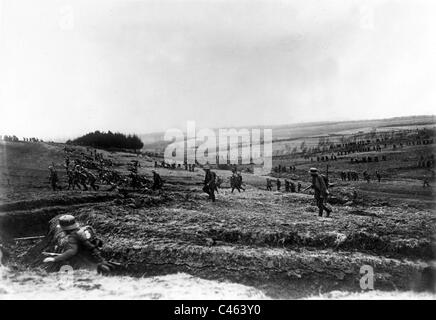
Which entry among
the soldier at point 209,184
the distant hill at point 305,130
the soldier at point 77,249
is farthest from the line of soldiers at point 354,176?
the soldier at point 77,249

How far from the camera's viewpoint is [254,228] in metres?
10.5

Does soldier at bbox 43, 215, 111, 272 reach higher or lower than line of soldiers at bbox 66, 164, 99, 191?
lower

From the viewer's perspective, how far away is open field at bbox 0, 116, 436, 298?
8859 mm

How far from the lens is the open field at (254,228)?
886cm

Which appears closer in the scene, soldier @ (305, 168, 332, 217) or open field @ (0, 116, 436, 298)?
open field @ (0, 116, 436, 298)

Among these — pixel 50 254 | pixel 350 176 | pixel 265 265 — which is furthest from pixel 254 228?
pixel 350 176

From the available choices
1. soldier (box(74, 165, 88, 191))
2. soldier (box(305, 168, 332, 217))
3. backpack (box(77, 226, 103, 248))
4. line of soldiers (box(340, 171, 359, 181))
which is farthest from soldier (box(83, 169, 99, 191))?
line of soldiers (box(340, 171, 359, 181))

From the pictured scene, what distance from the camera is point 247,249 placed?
9641 millimetres

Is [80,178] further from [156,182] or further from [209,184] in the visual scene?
[209,184]

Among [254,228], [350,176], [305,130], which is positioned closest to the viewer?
[254,228]

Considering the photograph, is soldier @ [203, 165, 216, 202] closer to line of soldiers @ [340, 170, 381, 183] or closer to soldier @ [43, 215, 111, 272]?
soldier @ [43, 215, 111, 272]

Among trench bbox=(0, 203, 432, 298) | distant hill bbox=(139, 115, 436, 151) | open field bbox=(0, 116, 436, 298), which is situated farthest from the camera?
distant hill bbox=(139, 115, 436, 151)

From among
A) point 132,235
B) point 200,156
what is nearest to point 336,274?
point 132,235

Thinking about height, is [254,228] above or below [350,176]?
below
